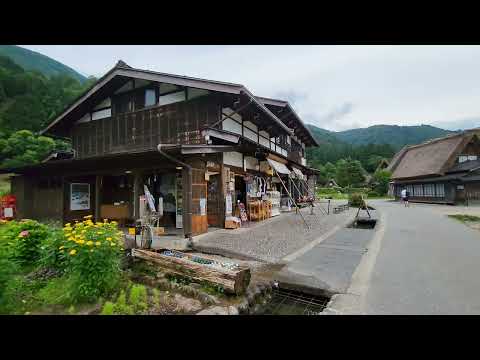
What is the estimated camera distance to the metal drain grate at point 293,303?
4.03 metres

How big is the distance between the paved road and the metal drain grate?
0.40 m

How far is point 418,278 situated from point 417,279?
80 mm

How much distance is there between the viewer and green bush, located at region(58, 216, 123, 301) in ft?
12.2

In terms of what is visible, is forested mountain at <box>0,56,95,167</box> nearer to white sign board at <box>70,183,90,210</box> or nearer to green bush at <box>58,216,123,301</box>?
white sign board at <box>70,183,90,210</box>

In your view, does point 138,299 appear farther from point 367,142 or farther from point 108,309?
point 367,142

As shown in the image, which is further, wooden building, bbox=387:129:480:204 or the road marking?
wooden building, bbox=387:129:480:204

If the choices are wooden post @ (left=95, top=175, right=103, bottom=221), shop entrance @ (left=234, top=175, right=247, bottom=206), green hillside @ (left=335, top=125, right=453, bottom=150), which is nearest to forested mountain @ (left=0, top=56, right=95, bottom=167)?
wooden post @ (left=95, top=175, right=103, bottom=221)

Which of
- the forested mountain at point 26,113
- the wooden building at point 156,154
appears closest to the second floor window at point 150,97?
the wooden building at point 156,154

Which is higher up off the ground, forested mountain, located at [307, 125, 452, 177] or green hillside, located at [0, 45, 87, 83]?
green hillside, located at [0, 45, 87, 83]

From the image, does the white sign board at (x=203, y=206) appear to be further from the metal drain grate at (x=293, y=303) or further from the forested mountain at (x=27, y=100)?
the forested mountain at (x=27, y=100)

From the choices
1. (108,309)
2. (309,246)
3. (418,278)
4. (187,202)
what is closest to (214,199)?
(187,202)

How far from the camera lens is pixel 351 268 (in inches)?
212

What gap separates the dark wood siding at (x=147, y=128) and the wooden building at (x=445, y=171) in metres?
26.7
